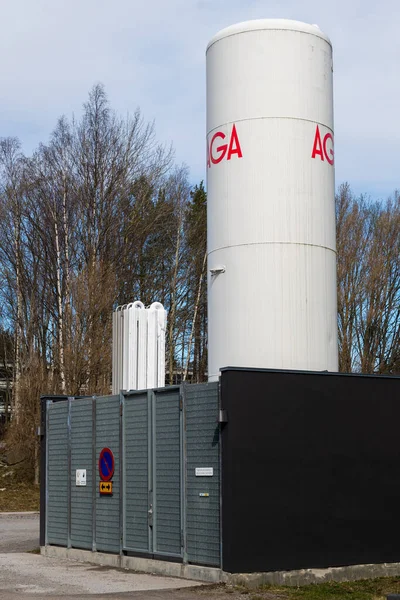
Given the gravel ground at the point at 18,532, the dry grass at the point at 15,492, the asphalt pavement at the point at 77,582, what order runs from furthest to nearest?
the dry grass at the point at 15,492 < the gravel ground at the point at 18,532 < the asphalt pavement at the point at 77,582

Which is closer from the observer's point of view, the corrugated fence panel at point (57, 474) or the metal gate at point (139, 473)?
the metal gate at point (139, 473)

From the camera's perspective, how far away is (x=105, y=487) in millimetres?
16828

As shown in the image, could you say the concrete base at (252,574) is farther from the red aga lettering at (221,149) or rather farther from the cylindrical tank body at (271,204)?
the red aga lettering at (221,149)

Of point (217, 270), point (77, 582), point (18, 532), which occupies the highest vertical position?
point (217, 270)

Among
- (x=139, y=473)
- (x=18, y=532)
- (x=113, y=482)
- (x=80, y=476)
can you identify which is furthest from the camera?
(x=18, y=532)

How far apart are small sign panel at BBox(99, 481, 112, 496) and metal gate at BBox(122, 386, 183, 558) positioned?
0.51 m

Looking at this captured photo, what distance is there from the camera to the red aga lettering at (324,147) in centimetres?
1736

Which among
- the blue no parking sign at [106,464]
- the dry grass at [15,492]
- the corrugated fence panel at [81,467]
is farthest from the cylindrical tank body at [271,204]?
the dry grass at [15,492]

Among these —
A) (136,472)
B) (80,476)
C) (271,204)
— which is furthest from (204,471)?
(271,204)

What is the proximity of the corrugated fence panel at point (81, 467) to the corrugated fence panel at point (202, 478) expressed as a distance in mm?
3476

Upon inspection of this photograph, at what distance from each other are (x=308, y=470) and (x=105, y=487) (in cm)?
432

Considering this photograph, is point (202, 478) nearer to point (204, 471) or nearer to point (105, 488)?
point (204, 471)

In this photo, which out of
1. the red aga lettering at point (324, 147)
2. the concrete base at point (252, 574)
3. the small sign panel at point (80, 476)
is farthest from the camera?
the small sign panel at point (80, 476)

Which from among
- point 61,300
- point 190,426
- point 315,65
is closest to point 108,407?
point 190,426
